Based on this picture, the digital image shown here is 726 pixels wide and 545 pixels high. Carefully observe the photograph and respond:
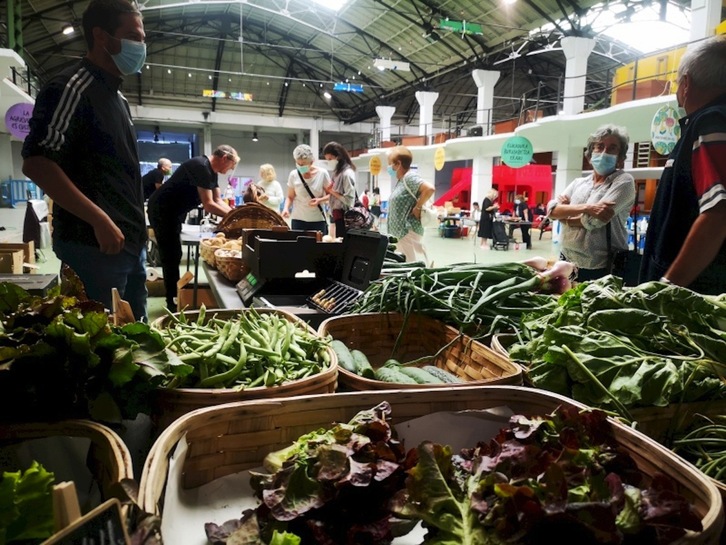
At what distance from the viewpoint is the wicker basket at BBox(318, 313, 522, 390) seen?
177cm

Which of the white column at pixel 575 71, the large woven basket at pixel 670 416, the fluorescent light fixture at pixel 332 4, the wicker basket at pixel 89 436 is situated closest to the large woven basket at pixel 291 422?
the wicker basket at pixel 89 436

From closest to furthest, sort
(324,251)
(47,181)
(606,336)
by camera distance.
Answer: (606,336) → (47,181) → (324,251)

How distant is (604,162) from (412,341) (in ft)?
6.24

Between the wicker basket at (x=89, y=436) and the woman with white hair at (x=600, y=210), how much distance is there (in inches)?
115

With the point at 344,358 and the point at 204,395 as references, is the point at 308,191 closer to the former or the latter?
the point at 344,358

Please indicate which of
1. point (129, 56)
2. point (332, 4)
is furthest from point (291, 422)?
point (332, 4)

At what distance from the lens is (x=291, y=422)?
1143mm

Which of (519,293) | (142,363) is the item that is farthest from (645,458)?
(519,293)

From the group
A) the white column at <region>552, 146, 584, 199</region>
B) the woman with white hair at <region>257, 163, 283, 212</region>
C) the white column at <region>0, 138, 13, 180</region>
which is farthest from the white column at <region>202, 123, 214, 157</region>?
the woman with white hair at <region>257, 163, 283, 212</region>

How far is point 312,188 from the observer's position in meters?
6.04

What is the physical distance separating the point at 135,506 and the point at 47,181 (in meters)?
1.66

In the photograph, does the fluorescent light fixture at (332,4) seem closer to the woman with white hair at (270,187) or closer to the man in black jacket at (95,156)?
the woman with white hair at (270,187)

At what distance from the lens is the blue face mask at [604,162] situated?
10.6 ft

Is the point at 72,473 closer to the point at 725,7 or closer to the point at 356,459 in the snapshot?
the point at 356,459
